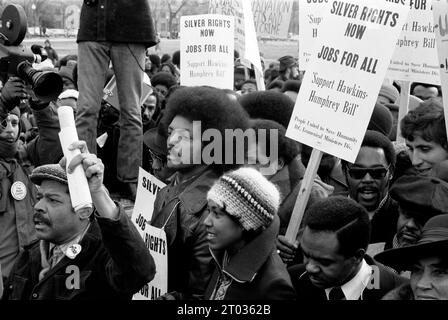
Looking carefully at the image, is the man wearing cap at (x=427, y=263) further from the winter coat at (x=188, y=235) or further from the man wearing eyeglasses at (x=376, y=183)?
the man wearing eyeglasses at (x=376, y=183)

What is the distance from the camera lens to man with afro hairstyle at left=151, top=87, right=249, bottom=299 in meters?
4.02

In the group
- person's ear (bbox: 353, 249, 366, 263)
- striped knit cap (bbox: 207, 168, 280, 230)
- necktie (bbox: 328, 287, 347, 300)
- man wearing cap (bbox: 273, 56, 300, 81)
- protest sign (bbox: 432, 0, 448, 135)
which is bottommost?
man wearing cap (bbox: 273, 56, 300, 81)

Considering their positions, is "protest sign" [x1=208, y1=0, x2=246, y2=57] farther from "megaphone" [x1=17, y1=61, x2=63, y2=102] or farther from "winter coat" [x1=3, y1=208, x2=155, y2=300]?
"winter coat" [x1=3, y1=208, x2=155, y2=300]

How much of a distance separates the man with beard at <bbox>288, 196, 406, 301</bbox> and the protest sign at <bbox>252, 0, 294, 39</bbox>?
565cm

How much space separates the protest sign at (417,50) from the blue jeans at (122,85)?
1.93m

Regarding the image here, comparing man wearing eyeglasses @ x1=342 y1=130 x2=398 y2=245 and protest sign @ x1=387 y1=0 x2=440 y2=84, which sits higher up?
protest sign @ x1=387 y1=0 x2=440 y2=84

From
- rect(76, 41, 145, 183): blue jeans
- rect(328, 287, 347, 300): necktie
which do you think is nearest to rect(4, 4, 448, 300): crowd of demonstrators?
rect(328, 287, 347, 300): necktie

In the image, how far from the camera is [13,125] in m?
5.91

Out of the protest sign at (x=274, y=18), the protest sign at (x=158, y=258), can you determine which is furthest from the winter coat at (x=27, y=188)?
the protest sign at (x=274, y=18)

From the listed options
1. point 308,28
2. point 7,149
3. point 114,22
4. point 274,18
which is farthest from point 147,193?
Answer: point 274,18

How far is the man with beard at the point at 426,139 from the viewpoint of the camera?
487 cm

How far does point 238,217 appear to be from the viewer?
370cm
